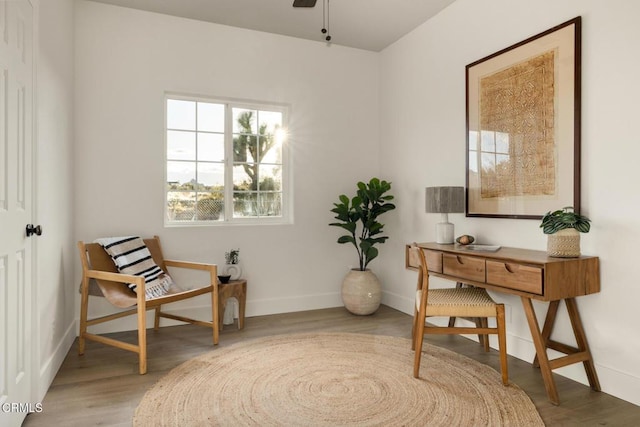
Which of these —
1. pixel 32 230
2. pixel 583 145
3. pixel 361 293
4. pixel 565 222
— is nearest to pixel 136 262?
Answer: pixel 32 230

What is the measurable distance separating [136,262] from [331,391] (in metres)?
1.84

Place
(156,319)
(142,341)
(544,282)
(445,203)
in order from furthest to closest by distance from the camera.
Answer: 1. (156,319)
2. (445,203)
3. (142,341)
4. (544,282)

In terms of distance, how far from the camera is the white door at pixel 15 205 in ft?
5.70

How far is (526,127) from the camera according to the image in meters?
2.86

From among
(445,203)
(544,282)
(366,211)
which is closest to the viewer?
(544,282)

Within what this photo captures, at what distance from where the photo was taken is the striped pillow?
3.15 m

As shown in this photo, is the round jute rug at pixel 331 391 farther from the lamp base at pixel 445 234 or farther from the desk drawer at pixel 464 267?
the lamp base at pixel 445 234

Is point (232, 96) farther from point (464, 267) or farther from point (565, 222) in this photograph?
point (565, 222)

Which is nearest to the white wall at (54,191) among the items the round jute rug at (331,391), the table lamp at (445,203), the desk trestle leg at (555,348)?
the round jute rug at (331,391)

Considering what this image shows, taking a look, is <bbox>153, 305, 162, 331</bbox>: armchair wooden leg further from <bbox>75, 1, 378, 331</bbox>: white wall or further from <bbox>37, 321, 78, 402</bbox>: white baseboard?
<bbox>37, 321, 78, 402</bbox>: white baseboard

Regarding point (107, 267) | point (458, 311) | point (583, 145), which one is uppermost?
point (583, 145)

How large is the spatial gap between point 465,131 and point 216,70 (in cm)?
232
